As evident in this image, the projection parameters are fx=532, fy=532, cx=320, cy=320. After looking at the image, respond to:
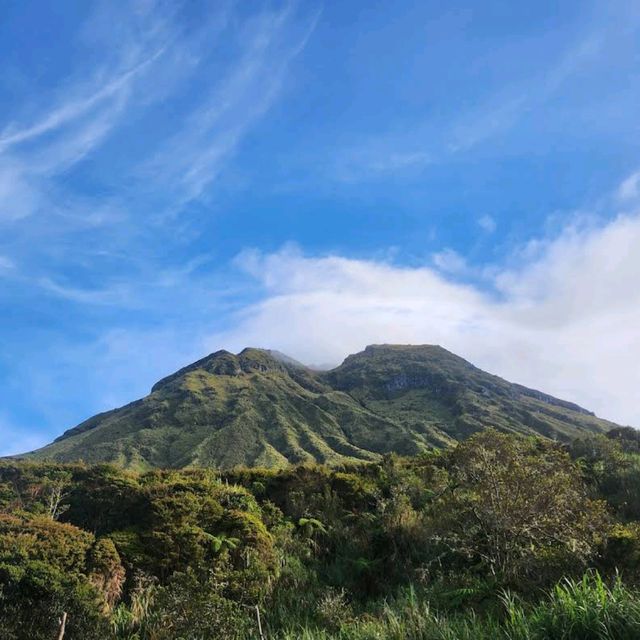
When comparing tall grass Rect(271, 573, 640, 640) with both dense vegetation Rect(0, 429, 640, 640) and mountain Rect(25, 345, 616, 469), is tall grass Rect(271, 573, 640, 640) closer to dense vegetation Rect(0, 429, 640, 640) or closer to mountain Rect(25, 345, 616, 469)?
dense vegetation Rect(0, 429, 640, 640)

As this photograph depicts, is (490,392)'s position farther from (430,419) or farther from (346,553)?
(346,553)

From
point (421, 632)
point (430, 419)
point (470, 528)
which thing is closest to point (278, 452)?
Answer: point (430, 419)

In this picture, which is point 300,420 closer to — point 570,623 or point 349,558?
point 349,558

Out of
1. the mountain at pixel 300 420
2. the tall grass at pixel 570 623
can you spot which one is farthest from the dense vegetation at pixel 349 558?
the mountain at pixel 300 420

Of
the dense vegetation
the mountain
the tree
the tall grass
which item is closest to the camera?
the tall grass

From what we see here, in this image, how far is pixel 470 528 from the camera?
1402 cm

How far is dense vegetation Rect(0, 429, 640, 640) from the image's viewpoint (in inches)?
344

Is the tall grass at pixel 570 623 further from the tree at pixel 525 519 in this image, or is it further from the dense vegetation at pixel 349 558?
the tree at pixel 525 519

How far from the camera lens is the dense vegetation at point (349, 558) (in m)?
8.73

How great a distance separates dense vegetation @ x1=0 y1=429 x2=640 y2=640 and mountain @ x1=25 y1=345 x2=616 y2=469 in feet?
193

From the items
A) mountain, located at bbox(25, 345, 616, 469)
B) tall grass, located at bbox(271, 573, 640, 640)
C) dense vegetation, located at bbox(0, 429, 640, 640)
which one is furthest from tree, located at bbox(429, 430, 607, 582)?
mountain, located at bbox(25, 345, 616, 469)

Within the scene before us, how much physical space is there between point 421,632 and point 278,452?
92.1 meters

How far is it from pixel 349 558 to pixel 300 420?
110394 mm

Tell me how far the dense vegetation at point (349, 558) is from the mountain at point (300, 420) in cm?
5897
